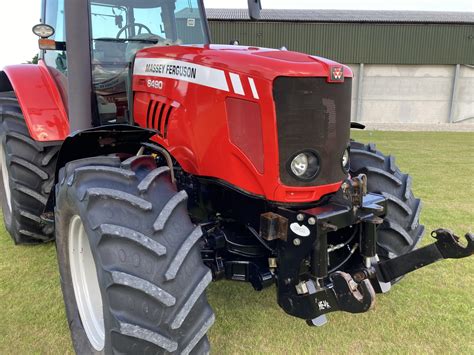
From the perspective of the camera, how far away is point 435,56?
2139 centimetres

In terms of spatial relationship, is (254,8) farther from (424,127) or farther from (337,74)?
(424,127)

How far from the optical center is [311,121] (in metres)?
2.11

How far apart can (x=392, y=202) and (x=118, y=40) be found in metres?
2.12

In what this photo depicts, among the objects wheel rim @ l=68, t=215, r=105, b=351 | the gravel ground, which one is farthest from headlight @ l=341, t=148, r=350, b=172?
the gravel ground

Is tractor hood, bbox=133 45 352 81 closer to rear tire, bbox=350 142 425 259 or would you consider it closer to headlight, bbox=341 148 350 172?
headlight, bbox=341 148 350 172

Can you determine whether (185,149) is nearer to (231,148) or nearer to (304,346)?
(231,148)

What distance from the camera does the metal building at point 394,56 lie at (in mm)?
21328

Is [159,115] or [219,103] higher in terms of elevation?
[219,103]

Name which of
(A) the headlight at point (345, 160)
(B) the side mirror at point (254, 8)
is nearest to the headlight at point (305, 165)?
(A) the headlight at point (345, 160)

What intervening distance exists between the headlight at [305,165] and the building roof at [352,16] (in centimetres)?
1937

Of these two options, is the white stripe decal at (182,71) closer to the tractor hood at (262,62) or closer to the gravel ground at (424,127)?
the tractor hood at (262,62)

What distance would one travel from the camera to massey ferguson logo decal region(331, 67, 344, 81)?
2.12m

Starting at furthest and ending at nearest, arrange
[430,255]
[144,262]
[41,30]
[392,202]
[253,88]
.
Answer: [41,30]
[392,202]
[430,255]
[253,88]
[144,262]

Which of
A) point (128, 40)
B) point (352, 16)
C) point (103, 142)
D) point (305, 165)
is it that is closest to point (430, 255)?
point (305, 165)
